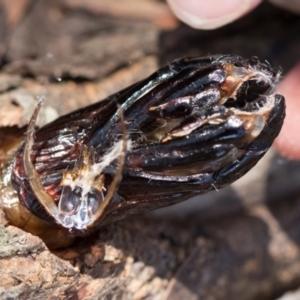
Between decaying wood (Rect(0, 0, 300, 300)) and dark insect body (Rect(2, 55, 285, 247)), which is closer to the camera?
dark insect body (Rect(2, 55, 285, 247))

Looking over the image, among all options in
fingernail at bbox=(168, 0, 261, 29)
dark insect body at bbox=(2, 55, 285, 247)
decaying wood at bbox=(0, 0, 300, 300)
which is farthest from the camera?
fingernail at bbox=(168, 0, 261, 29)

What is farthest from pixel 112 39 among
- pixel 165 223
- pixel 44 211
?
pixel 44 211

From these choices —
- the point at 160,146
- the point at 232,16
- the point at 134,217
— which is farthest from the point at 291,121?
the point at 160,146

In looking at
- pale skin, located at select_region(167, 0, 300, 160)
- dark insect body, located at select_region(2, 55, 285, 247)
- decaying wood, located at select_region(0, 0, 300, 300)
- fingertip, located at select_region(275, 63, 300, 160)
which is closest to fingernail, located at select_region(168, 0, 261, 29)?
pale skin, located at select_region(167, 0, 300, 160)

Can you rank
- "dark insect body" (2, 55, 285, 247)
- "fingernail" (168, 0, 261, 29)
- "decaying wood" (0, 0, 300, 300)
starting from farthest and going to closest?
"fingernail" (168, 0, 261, 29) < "decaying wood" (0, 0, 300, 300) < "dark insect body" (2, 55, 285, 247)

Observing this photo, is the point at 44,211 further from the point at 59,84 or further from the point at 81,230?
the point at 59,84

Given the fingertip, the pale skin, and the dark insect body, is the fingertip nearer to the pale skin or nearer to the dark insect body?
the pale skin

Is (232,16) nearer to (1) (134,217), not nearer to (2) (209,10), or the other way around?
(2) (209,10)

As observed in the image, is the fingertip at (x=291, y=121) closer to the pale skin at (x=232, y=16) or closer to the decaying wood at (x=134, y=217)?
the pale skin at (x=232, y=16)
